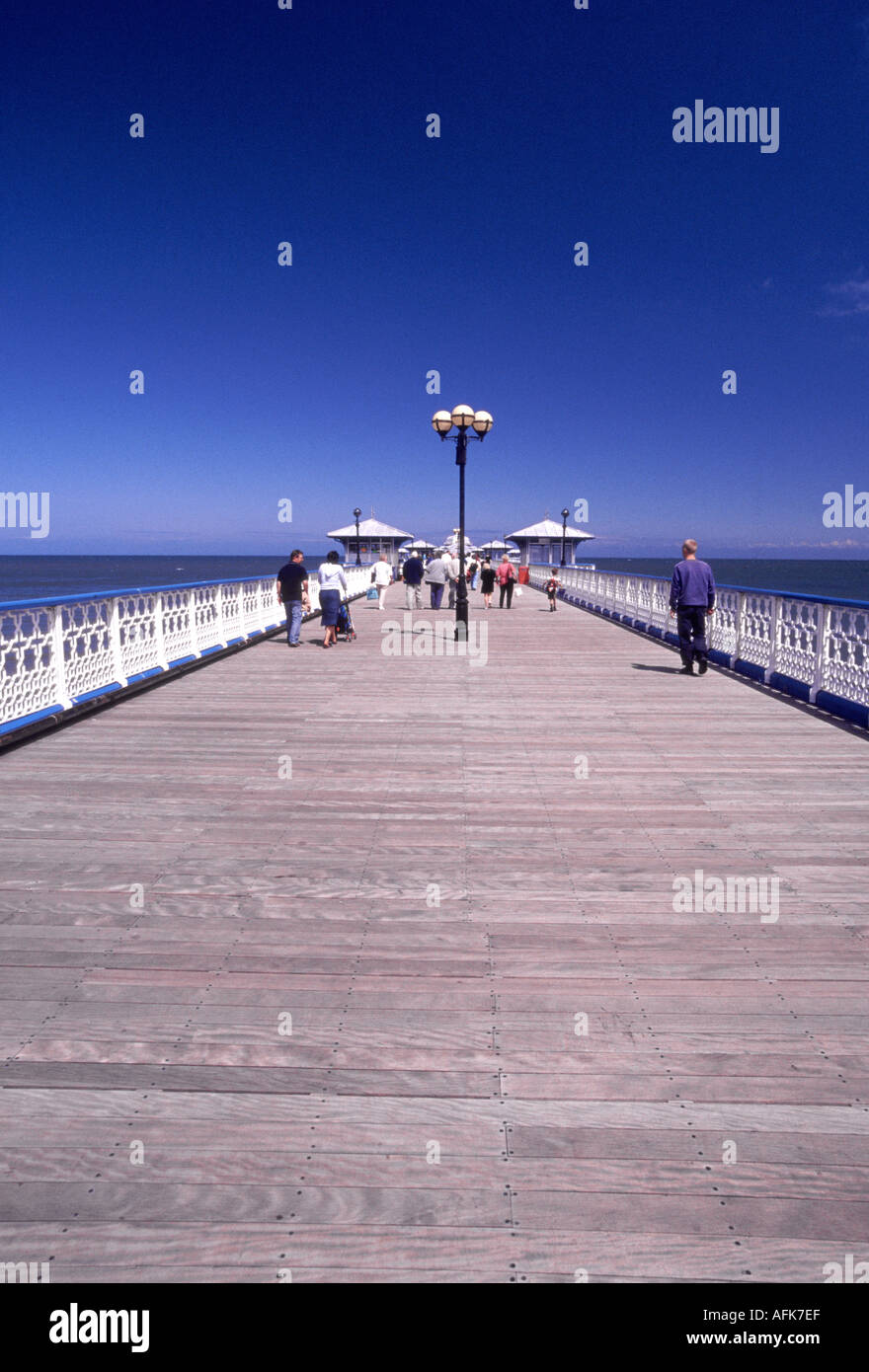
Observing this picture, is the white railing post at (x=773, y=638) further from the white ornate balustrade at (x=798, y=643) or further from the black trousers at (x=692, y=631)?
the black trousers at (x=692, y=631)

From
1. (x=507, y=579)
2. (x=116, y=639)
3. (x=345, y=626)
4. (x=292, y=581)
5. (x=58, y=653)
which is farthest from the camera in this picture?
(x=507, y=579)

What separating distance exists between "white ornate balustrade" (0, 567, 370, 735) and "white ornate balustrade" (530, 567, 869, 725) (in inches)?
303

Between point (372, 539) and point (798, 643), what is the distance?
1490 inches

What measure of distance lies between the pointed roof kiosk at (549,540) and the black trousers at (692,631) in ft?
104

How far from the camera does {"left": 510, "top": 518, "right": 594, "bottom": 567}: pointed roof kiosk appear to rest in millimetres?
43781

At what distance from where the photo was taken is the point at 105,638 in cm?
1169

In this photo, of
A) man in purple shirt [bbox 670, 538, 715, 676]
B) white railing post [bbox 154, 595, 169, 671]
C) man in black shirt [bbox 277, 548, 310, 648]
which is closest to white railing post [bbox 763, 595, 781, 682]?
man in purple shirt [bbox 670, 538, 715, 676]

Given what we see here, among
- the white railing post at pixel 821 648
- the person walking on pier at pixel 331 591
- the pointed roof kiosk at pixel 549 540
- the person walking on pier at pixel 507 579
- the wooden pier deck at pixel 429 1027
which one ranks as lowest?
the wooden pier deck at pixel 429 1027

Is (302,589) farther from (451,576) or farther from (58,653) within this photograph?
(451,576)

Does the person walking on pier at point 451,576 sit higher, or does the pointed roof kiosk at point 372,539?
the pointed roof kiosk at point 372,539

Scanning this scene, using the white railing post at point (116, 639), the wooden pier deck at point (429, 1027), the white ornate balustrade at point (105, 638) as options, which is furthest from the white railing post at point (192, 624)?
the wooden pier deck at point (429, 1027)

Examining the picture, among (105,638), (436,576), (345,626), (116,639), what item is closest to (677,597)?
(345,626)

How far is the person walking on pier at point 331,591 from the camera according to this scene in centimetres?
1396
